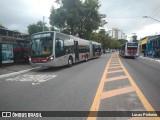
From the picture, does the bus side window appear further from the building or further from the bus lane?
the bus lane

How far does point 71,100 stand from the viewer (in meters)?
6.76

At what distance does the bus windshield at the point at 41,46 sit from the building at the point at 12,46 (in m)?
3.40

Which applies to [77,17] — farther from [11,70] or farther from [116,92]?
[116,92]

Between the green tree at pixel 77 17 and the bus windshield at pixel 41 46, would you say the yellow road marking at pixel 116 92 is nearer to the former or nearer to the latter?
the bus windshield at pixel 41 46

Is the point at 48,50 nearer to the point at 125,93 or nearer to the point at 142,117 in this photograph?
the point at 125,93

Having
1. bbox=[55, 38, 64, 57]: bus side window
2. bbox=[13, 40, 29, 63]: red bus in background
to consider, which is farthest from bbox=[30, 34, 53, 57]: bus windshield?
bbox=[13, 40, 29, 63]: red bus in background

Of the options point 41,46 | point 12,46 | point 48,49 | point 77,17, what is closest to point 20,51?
point 12,46

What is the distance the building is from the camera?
61.3 ft

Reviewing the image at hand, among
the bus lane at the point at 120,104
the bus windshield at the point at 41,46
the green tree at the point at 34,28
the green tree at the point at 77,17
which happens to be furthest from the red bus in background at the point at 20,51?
the green tree at the point at 34,28

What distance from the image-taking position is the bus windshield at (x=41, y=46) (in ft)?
53.5

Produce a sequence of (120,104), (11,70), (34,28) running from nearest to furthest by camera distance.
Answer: (120,104) → (11,70) → (34,28)

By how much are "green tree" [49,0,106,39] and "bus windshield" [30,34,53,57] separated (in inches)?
959

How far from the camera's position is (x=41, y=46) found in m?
16.6

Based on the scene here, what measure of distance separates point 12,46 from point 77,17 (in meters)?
23.0
